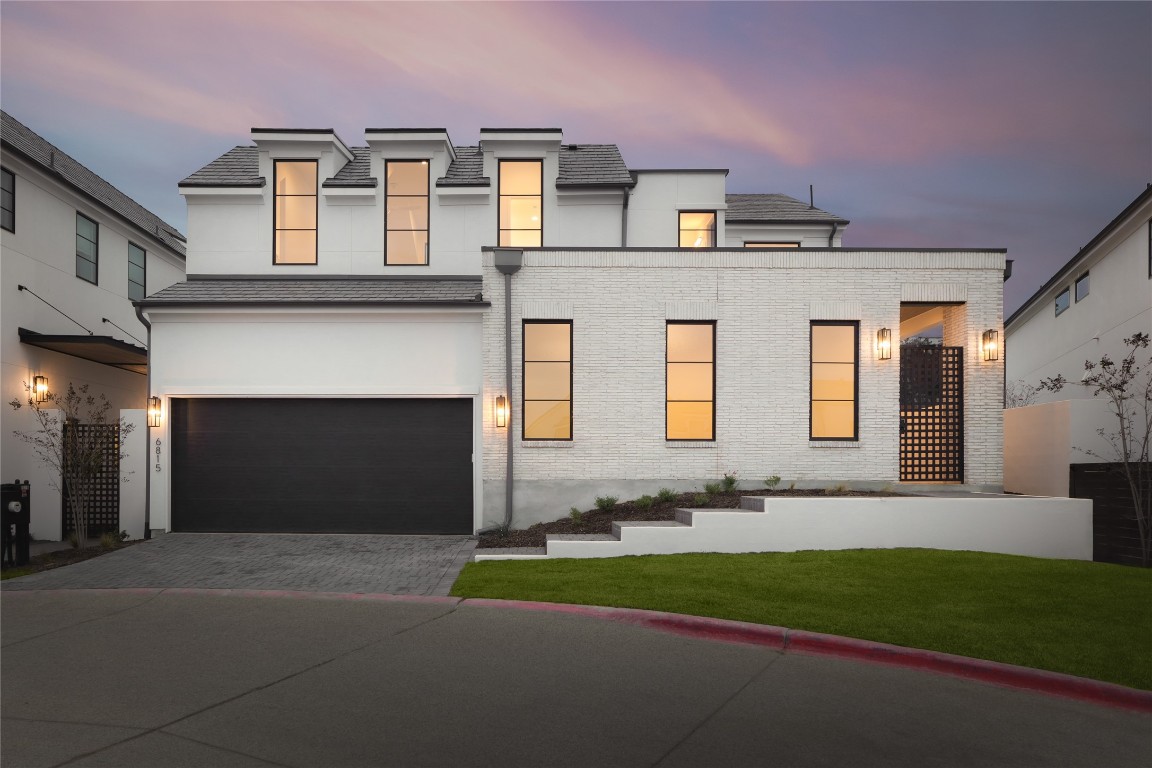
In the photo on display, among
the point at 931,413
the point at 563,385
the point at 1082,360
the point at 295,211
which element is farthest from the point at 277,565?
the point at 1082,360

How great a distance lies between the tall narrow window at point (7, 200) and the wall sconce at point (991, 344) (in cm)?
1975

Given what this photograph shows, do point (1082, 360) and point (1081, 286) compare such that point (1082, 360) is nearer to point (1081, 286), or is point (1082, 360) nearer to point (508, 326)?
point (1081, 286)

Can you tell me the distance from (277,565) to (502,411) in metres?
4.73

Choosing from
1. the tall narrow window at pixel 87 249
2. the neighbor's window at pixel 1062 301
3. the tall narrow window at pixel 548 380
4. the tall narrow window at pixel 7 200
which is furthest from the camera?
the neighbor's window at pixel 1062 301

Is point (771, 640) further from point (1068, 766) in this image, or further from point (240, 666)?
point (240, 666)

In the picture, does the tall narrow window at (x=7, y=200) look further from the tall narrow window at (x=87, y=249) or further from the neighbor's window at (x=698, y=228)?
the neighbor's window at (x=698, y=228)

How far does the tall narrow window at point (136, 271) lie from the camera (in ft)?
67.3

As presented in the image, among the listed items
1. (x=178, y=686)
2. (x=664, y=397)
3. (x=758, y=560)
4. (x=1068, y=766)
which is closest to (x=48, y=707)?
(x=178, y=686)

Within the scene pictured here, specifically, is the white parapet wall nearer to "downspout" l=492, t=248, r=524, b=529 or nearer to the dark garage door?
"downspout" l=492, t=248, r=524, b=529

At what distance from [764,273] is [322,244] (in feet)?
32.2

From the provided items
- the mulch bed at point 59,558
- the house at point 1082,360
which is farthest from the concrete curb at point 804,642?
the house at point 1082,360

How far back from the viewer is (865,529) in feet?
38.7

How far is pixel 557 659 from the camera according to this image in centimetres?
652

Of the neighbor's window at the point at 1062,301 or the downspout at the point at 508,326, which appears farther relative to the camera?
the neighbor's window at the point at 1062,301
